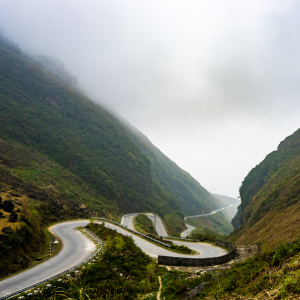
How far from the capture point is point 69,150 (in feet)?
310

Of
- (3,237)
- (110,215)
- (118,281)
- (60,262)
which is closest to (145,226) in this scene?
(110,215)

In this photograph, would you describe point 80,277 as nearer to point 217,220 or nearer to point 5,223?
point 5,223

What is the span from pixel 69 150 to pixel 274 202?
86419mm

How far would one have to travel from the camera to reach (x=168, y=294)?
11.4m

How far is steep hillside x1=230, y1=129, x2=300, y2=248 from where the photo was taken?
3034 centimetres

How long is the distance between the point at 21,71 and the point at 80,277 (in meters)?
156

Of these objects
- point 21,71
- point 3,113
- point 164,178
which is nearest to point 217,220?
point 164,178

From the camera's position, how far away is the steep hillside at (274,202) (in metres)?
30.3

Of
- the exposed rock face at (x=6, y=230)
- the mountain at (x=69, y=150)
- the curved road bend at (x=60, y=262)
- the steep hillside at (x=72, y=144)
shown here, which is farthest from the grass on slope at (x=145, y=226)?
the exposed rock face at (x=6, y=230)

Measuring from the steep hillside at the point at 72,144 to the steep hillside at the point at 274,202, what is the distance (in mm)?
44159

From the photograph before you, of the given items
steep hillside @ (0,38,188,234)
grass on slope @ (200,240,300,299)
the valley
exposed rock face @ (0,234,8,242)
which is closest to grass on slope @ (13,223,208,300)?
the valley

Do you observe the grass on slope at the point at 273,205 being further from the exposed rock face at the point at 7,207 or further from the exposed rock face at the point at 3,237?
the exposed rock face at the point at 7,207

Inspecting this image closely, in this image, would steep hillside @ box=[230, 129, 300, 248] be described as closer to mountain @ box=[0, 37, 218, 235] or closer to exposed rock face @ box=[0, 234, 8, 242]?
exposed rock face @ box=[0, 234, 8, 242]

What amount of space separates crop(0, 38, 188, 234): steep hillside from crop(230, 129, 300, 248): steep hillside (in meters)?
44.2
